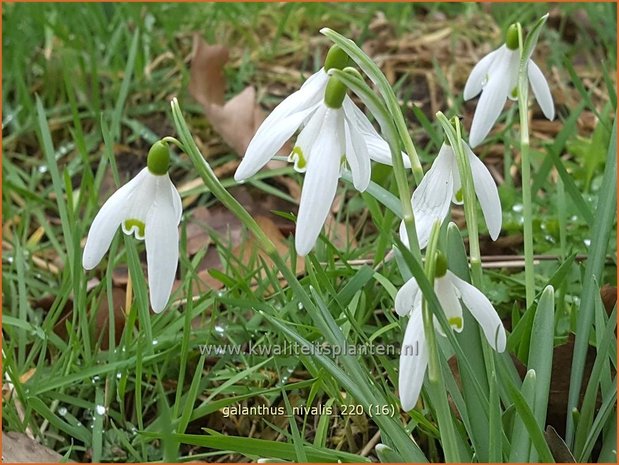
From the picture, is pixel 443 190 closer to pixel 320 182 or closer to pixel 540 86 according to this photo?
pixel 320 182

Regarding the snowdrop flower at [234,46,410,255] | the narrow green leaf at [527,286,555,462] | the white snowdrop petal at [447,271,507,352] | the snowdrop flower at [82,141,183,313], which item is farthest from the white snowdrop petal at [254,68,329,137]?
the narrow green leaf at [527,286,555,462]

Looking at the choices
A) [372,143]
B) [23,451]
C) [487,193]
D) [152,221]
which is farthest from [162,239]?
[23,451]

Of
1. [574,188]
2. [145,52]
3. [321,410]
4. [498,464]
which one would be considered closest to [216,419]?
[321,410]

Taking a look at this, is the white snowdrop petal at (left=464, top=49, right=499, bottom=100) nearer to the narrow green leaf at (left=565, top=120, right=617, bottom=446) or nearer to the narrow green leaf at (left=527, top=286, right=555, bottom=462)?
the narrow green leaf at (left=565, top=120, right=617, bottom=446)

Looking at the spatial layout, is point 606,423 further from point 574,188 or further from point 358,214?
point 358,214

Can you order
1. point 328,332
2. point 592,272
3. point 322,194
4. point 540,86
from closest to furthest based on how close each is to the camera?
point 322,194, point 328,332, point 592,272, point 540,86

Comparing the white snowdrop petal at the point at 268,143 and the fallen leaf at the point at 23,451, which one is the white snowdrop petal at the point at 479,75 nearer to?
the white snowdrop petal at the point at 268,143
